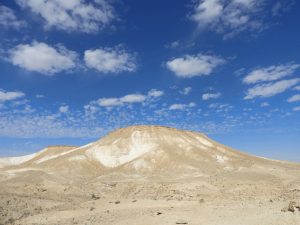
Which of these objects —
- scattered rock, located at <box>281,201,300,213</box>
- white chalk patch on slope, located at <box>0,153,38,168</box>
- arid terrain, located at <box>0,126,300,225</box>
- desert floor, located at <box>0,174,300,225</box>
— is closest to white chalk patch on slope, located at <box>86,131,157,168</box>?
arid terrain, located at <box>0,126,300,225</box>

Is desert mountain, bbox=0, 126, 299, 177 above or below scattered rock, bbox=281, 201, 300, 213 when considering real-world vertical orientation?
above

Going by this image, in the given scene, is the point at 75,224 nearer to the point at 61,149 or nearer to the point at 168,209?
the point at 168,209

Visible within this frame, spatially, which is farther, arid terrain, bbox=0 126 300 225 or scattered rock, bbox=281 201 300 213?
arid terrain, bbox=0 126 300 225

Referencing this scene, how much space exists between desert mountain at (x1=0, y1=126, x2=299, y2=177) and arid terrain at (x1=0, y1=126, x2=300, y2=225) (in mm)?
198

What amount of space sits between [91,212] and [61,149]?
7550 centimetres

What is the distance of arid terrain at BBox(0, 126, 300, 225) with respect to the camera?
28922mm

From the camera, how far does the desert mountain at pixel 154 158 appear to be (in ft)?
242

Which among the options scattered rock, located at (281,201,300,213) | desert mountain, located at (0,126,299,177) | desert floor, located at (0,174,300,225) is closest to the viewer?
scattered rock, located at (281,201,300,213)

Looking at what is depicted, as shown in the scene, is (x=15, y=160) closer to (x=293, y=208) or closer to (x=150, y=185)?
(x=150, y=185)

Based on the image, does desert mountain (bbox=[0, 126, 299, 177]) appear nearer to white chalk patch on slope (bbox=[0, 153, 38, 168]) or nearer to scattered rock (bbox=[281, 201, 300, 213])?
white chalk patch on slope (bbox=[0, 153, 38, 168])

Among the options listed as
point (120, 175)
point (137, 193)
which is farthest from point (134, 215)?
point (120, 175)

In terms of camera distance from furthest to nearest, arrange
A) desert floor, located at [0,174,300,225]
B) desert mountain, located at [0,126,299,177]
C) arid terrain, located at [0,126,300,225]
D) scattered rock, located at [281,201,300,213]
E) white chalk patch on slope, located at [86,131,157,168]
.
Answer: white chalk patch on slope, located at [86,131,157,168] < desert mountain, located at [0,126,299,177] < arid terrain, located at [0,126,300,225] < desert floor, located at [0,174,300,225] < scattered rock, located at [281,201,300,213]

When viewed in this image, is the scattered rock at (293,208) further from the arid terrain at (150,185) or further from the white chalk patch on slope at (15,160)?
the white chalk patch on slope at (15,160)

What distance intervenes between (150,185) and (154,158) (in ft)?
79.4
